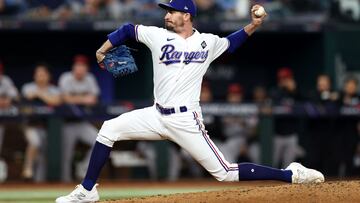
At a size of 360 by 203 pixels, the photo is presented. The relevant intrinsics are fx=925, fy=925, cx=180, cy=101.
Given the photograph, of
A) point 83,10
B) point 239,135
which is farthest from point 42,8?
point 239,135

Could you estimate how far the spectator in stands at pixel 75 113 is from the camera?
12.4m

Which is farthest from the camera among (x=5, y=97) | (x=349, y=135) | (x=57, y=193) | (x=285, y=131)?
(x=349, y=135)

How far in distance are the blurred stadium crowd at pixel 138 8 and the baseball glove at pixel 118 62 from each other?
7279 mm

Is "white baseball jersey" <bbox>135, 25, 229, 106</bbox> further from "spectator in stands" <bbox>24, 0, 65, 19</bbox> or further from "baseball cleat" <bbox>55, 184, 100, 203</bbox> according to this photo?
"spectator in stands" <bbox>24, 0, 65, 19</bbox>

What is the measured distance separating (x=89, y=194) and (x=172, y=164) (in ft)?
19.1

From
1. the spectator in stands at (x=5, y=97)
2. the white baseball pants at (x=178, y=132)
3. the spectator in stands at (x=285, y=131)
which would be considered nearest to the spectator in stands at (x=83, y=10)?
the spectator in stands at (x=5, y=97)

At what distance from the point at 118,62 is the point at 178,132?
72cm

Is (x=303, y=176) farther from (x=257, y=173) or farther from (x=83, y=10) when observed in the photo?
(x=83, y=10)

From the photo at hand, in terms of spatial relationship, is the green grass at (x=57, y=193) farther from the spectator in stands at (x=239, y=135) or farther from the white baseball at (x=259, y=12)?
the white baseball at (x=259, y=12)

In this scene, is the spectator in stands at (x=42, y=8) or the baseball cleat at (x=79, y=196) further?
the spectator in stands at (x=42, y=8)

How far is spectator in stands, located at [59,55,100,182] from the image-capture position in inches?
489

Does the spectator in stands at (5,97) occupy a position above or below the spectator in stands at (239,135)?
above

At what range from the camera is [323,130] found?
13.2 metres

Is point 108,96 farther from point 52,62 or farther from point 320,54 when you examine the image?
point 320,54
